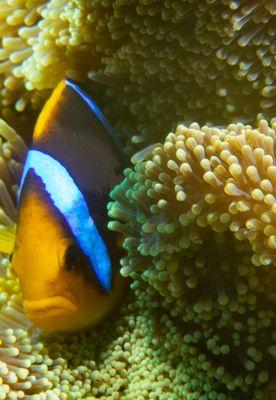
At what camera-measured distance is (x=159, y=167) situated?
37.1 inches

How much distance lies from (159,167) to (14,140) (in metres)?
0.69

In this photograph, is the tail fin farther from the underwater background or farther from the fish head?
the fish head

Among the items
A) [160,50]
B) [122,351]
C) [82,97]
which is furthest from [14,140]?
[122,351]

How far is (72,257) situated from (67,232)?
5cm

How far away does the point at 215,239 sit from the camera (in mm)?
917

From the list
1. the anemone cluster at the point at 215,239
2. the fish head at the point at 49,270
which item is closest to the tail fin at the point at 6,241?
the fish head at the point at 49,270

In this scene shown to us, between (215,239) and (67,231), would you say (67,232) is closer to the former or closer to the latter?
(67,231)

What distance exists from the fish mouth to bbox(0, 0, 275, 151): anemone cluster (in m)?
0.42

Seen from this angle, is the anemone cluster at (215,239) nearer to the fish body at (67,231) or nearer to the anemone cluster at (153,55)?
the fish body at (67,231)

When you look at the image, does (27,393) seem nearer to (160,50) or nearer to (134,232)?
(134,232)

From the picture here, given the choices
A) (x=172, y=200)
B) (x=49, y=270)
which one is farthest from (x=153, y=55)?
(x=49, y=270)

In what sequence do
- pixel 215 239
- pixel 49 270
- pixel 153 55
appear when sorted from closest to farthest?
pixel 215 239 → pixel 49 270 → pixel 153 55

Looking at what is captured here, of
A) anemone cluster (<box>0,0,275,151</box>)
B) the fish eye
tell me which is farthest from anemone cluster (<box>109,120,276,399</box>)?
anemone cluster (<box>0,0,275,151</box>)

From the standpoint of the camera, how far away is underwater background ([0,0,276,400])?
0.88 meters
